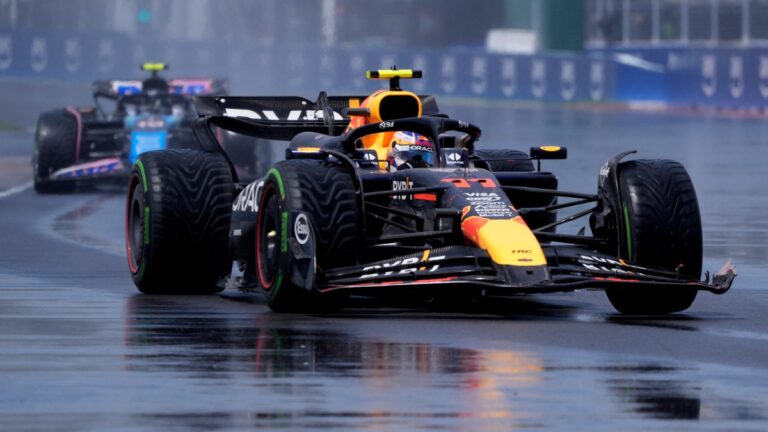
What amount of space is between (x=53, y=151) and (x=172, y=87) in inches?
127

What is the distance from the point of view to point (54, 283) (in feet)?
48.6

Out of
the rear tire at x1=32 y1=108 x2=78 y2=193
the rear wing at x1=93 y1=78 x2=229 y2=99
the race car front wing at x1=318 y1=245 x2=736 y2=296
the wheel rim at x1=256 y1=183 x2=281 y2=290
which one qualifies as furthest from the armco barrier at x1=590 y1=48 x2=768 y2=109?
the race car front wing at x1=318 y1=245 x2=736 y2=296

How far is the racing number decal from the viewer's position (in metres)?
13.0

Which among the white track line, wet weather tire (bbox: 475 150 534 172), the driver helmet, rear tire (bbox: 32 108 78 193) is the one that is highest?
the driver helmet

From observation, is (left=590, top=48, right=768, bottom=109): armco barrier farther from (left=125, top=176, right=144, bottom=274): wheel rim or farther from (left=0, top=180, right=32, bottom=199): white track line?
(left=125, top=176, right=144, bottom=274): wheel rim

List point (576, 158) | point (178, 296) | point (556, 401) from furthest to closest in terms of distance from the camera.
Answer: point (576, 158) → point (178, 296) → point (556, 401)

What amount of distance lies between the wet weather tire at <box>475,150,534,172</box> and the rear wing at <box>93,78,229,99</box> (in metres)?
12.6

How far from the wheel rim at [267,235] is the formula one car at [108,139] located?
12.4 metres

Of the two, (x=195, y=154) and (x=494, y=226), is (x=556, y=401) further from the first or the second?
(x=195, y=154)

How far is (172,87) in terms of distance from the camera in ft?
93.9

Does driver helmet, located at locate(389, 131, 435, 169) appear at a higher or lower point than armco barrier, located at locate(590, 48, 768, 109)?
higher

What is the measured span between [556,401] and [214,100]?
739 centimetres

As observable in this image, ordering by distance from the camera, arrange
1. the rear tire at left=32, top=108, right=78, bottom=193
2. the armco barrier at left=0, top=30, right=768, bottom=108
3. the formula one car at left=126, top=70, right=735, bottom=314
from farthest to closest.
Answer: the armco barrier at left=0, top=30, right=768, bottom=108 < the rear tire at left=32, top=108, right=78, bottom=193 < the formula one car at left=126, top=70, right=735, bottom=314

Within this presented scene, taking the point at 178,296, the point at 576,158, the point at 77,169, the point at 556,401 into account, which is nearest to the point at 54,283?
the point at 178,296
